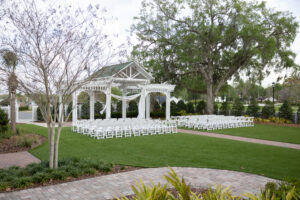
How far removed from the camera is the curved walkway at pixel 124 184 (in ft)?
18.3

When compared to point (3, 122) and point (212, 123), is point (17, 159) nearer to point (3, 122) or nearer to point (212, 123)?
point (3, 122)

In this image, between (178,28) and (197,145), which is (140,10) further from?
(197,145)

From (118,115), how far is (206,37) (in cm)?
1272

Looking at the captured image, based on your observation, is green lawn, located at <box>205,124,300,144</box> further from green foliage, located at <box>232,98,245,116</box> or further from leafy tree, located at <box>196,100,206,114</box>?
leafy tree, located at <box>196,100,206,114</box>

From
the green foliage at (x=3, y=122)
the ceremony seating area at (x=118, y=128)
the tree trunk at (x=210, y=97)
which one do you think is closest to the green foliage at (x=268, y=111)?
the tree trunk at (x=210, y=97)

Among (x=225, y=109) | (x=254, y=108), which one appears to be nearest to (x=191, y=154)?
(x=254, y=108)

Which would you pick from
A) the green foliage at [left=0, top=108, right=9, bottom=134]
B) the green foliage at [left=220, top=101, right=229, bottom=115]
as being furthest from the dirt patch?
the green foliage at [left=220, top=101, right=229, bottom=115]

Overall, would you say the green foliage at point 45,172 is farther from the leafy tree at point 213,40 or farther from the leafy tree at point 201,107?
the leafy tree at point 201,107

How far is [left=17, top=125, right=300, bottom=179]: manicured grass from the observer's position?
27.3ft

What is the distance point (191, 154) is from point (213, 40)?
756 inches

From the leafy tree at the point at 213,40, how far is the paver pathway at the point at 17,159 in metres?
19.8

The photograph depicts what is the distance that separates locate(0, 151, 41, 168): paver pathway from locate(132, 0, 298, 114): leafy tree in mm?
19769

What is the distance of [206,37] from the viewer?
88.6 feet

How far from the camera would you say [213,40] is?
87.7 feet
